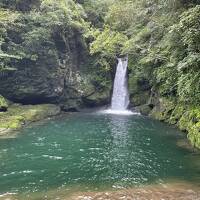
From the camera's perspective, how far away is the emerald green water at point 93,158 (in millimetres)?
14727

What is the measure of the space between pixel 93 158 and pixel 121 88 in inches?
879

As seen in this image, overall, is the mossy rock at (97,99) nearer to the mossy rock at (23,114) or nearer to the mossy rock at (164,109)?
the mossy rock at (23,114)

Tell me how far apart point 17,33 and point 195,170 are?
2661 cm

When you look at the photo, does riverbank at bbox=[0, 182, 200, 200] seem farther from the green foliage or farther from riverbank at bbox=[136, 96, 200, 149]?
the green foliage

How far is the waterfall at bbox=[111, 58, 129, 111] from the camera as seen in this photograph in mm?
39500

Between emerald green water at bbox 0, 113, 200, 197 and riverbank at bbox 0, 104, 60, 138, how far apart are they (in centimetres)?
140

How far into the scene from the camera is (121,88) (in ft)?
131

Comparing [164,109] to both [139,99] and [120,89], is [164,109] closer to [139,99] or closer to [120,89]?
[139,99]

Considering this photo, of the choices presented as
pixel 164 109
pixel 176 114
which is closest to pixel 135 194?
pixel 176 114

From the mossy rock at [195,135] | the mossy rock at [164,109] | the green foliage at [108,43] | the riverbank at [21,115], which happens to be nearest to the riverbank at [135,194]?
the mossy rock at [195,135]

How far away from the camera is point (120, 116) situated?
34281mm

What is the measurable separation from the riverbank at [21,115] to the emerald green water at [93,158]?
55.1 inches

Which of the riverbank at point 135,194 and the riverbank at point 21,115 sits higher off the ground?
the riverbank at point 21,115

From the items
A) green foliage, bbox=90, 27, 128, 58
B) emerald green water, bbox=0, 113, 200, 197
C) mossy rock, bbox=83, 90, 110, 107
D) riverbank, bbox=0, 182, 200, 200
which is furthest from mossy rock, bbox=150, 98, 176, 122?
riverbank, bbox=0, 182, 200, 200
